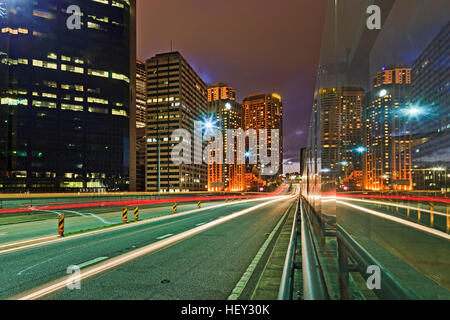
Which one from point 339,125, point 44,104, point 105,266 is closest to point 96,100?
point 44,104

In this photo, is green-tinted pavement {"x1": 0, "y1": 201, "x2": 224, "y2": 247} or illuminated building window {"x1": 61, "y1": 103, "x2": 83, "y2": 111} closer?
green-tinted pavement {"x1": 0, "y1": 201, "x2": 224, "y2": 247}

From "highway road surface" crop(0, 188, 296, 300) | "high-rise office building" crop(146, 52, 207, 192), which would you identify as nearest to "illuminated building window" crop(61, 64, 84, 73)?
"high-rise office building" crop(146, 52, 207, 192)

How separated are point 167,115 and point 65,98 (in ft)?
206

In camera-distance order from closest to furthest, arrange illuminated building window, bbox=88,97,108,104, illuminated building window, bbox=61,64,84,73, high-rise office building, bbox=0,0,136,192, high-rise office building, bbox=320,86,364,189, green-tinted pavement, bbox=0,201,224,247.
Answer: high-rise office building, bbox=320,86,364,189 → green-tinted pavement, bbox=0,201,224,247 → high-rise office building, bbox=0,0,136,192 → illuminated building window, bbox=61,64,84,73 → illuminated building window, bbox=88,97,108,104

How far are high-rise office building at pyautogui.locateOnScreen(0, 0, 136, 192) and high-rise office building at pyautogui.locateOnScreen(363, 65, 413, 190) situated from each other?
103 metres

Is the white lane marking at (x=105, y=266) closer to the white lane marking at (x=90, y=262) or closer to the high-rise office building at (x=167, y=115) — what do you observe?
the white lane marking at (x=90, y=262)

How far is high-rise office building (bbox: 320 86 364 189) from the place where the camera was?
8.41m

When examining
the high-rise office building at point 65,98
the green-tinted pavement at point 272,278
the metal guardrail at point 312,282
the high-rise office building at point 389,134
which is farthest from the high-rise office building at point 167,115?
the metal guardrail at point 312,282

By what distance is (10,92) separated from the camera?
88500 millimetres

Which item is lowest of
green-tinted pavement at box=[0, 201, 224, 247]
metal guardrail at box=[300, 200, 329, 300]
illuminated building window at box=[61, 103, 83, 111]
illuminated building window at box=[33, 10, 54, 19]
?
green-tinted pavement at box=[0, 201, 224, 247]

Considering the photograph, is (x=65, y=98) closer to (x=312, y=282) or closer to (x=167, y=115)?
(x=167, y=115)

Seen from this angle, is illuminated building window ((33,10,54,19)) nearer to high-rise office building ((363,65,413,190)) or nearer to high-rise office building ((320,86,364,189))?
high-rise office building ((320,86,364,189))

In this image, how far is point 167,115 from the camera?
153375 millimetres
